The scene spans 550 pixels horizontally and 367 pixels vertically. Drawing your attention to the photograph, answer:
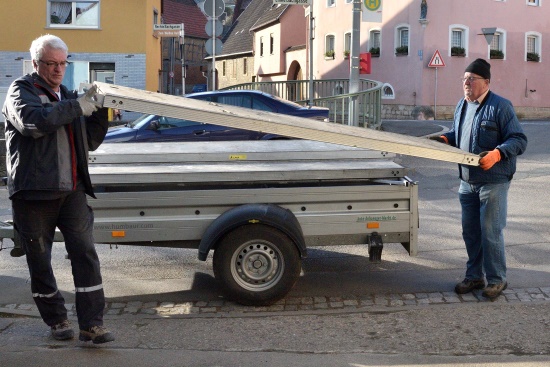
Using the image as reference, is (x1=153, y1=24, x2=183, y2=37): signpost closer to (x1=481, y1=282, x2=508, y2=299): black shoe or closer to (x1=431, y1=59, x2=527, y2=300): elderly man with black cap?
(x1=431, y1=59, x2=527, y2=300): elderly man with black cap

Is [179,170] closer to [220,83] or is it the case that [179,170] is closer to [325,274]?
[325,274]

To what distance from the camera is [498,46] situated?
4125 cm

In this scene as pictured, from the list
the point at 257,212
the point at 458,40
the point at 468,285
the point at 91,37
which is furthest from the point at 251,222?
the point at 458,40

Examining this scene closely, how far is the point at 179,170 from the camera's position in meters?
6.85

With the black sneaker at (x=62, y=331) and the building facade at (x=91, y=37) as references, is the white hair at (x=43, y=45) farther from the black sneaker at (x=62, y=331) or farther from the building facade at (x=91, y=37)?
the building facade at (x=91, y=37)

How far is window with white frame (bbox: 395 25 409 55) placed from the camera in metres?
40.4

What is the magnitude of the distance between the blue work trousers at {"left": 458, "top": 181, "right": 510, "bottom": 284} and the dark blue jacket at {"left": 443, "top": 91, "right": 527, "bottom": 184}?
0.29 ft

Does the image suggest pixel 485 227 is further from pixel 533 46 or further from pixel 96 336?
pixel 533 46

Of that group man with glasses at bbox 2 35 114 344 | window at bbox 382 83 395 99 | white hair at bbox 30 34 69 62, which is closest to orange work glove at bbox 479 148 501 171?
man with glasses at bbox 2 35 114 344

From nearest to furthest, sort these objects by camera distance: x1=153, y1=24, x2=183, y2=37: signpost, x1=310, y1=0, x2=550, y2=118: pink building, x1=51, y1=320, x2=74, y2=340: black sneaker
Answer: x1=51, y1=320, x2=74, y2=340: black sneaker
x1=153, y1=24, x2=183, y2=37: signpost
x1=310, y1=0, x2=550, y2=118: pink building

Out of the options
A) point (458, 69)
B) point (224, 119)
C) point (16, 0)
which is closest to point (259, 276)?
point (224, 119)

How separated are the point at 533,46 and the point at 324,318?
3909 centimetres

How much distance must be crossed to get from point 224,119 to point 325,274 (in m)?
2.64

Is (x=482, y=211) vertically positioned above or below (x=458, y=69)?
below
